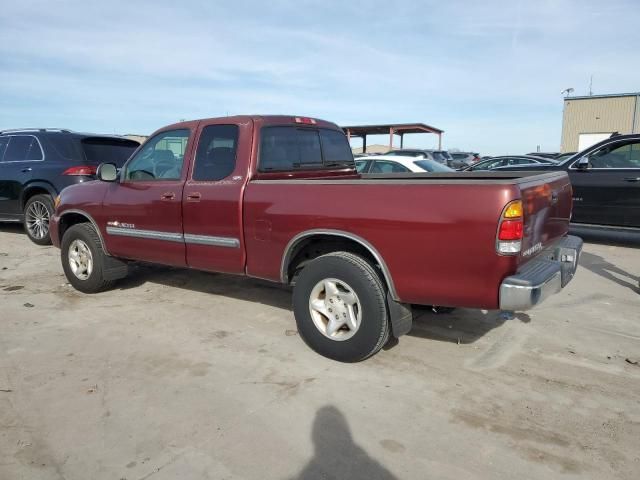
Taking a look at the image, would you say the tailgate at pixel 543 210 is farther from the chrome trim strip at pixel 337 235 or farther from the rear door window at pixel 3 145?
the rear door window at pixel 3 145

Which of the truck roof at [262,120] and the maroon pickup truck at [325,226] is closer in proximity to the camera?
the maroon pickup truck at [325,226]

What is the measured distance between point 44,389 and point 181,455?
1334 mm

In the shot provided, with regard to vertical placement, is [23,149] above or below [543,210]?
above

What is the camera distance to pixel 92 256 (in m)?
5.48

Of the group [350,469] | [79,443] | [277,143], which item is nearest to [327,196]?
[277,143]

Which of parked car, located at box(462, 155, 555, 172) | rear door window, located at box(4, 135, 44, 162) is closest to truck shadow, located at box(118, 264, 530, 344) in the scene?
rear door window, located at box(4, 135, 44, 162)

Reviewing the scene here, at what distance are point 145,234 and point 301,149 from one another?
5.68 ft

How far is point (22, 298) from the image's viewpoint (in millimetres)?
5477

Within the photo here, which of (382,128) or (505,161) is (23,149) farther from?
Result: (382,128)

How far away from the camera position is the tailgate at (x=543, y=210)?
317cm

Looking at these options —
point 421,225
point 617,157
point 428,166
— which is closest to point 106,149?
point 428,166

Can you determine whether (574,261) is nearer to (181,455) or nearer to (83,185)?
(181,455)

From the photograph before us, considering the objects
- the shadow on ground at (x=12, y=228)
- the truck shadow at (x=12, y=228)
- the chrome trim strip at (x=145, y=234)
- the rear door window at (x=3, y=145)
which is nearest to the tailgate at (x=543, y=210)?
the chrome trim strip at (x=145, y=234)

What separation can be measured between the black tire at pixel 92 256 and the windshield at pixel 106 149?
2.90 meters
